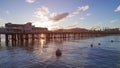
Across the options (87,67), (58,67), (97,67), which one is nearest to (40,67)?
(58,67)

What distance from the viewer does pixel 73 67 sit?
3100 cm

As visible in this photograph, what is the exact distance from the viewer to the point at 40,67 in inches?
1223

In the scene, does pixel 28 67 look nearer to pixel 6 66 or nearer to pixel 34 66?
pixel 34 66

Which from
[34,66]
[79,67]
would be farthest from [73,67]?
[34,66]

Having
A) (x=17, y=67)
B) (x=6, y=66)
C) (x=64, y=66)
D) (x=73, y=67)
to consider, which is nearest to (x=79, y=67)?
(x=73, y=67)

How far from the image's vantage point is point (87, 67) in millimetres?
30906

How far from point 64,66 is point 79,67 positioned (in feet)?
10.5

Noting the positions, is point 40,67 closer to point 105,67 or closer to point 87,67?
point 87,67

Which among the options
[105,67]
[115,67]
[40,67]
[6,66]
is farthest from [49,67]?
[115,67]

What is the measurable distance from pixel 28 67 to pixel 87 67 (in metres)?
12.0

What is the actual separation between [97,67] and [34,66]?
1308 cm

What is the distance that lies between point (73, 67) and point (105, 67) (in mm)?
6600

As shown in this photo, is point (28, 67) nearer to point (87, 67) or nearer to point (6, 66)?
point (6, 66)

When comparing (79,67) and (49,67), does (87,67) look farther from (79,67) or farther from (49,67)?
(49,67)
